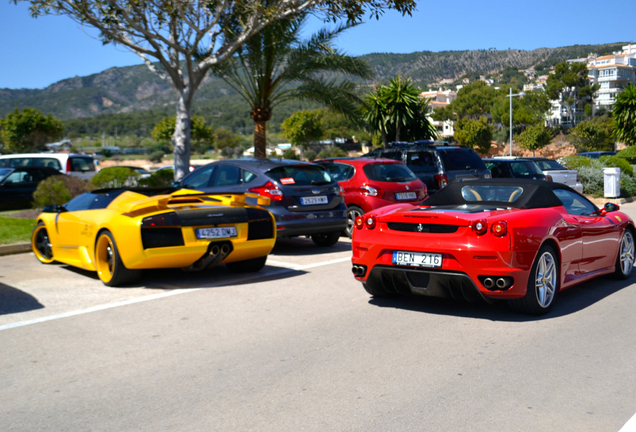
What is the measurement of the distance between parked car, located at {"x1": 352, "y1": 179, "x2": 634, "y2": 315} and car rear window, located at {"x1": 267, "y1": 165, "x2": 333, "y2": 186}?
371 cm

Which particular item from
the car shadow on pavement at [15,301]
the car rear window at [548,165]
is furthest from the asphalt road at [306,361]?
the car rear window at [548,165]

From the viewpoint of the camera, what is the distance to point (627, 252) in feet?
26.1

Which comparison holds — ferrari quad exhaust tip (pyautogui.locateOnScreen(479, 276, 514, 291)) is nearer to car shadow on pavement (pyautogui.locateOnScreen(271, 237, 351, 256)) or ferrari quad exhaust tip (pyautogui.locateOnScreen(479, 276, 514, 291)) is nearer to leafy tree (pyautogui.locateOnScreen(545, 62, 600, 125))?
car shadow on pavement (pyautogui.locateOnScreen(271, 237, 351, 256))

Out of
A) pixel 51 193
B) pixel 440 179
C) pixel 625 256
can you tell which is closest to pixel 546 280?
pixel 625 256

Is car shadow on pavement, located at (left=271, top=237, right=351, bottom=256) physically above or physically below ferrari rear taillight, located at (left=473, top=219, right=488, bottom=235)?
below

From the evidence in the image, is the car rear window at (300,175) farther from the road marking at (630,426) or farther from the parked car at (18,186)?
the parked car at (18,186)

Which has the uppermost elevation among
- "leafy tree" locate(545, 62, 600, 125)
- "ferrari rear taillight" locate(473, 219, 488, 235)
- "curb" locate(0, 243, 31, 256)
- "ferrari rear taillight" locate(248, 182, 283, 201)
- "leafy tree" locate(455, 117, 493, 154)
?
"leafy tree" locate(545, 62, 600, 125)

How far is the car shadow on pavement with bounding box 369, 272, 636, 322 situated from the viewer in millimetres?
6223

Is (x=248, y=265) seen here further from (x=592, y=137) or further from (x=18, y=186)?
(x=592, y=137)

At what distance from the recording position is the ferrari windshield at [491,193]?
22.0 feet

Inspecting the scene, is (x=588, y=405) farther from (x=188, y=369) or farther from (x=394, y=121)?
(x=394, y=121)

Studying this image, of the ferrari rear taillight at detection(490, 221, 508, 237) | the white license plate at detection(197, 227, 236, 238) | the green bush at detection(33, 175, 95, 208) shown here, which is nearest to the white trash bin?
the green bush at detection(33, 175, 95, 208)

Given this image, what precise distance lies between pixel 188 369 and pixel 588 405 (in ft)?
9.01

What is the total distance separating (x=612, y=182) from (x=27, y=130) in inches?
2346
